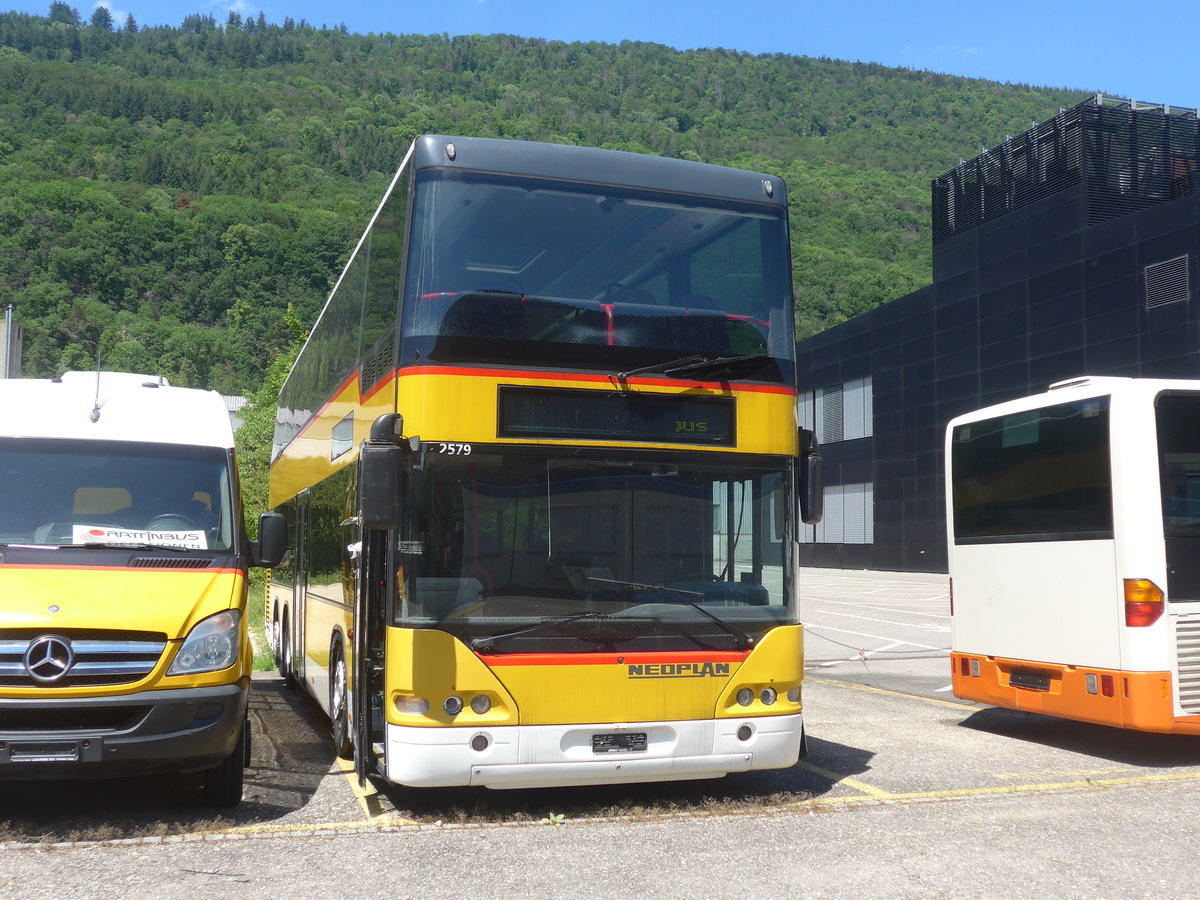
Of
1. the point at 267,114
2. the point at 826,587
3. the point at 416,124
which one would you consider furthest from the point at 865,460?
the point at 267,114

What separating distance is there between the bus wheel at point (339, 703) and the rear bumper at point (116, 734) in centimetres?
191

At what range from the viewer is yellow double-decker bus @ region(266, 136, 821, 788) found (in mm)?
6797

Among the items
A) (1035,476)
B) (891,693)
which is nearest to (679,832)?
→ (1035,476)

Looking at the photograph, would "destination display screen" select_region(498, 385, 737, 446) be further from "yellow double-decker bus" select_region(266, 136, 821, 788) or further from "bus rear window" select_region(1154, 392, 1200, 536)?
"bus rear window" select_region(1154, 392, 1200, 536)

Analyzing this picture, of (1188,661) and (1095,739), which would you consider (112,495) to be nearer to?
(1188,661)

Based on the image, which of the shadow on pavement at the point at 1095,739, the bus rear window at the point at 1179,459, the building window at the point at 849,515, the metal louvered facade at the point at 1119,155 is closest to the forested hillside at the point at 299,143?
the building window at the point at 849,515

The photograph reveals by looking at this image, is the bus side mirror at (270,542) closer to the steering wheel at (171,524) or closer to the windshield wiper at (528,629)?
the steering wheel at (171,524)

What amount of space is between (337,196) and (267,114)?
3019cm

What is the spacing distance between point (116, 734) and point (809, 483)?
4.27 meters

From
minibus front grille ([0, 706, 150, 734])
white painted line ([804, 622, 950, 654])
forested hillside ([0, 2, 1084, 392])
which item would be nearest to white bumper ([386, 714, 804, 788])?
minibus front grille ([0, 706, 150, 734])

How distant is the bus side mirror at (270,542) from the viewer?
25.2 ft

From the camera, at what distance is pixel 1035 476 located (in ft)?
31.9

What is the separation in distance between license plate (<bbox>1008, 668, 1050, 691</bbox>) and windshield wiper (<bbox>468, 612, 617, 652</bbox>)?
4.36 metres

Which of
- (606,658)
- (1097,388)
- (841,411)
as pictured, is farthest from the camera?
(841,411)
